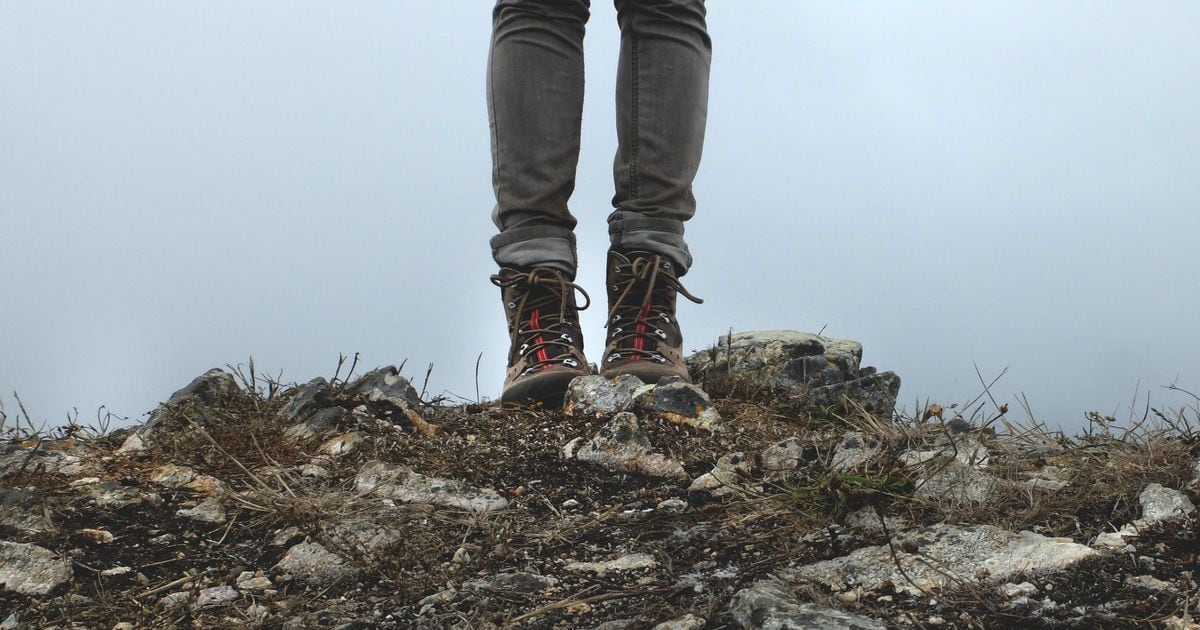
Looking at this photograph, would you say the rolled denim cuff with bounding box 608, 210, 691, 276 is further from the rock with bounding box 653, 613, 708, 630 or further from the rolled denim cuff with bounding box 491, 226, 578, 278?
the rock with bounding box 653, 613, 708, 630

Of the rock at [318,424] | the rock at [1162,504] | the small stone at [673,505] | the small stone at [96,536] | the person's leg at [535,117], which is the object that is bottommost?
the small stone at [96,536]

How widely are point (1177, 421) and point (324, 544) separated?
1.95 meters

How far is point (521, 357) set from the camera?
3.29 m

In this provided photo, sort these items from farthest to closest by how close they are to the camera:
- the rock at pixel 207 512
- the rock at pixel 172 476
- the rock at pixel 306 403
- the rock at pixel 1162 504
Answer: the rock at pixel 306 403 < the rock at pixel 172 476 < the rock at pixel 207 512 < the rock at pixel 1162 504

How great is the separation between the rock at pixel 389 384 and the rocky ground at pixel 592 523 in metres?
0.20

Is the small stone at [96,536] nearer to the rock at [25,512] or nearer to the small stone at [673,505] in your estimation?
the rock at [25,512]

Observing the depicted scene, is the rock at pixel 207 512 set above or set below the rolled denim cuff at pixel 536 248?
below

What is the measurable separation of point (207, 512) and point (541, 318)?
1.38 m

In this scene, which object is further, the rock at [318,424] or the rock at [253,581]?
the rock at [318,424]

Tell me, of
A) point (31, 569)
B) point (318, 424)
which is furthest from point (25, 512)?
point (318, 424)

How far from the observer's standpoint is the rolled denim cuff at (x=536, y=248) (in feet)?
10.6

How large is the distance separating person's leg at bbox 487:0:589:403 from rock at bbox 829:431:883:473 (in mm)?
1140

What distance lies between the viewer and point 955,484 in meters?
1.91

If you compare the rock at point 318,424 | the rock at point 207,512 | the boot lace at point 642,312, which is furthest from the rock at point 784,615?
the boot lace at point 642,312
